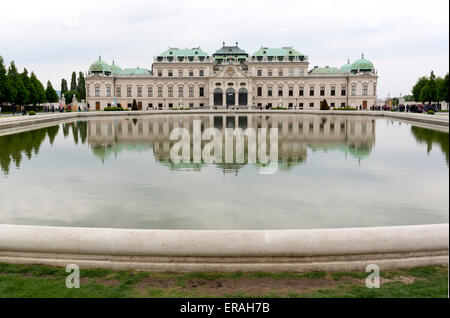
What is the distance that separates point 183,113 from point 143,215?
58.7 m

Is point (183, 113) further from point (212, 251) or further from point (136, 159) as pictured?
point (212, 251)

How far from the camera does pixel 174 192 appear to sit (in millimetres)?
11906

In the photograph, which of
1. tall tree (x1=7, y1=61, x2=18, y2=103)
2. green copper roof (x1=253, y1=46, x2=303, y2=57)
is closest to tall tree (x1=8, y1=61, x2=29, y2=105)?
tall tree (x1=7, y1=61, x2=18, y2=103)

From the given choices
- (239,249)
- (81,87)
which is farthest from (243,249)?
(81,87)

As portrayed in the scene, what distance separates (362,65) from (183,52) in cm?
4234

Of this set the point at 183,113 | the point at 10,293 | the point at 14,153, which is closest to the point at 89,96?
the point at 183,113

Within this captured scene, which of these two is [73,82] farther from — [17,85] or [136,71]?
[17,85]

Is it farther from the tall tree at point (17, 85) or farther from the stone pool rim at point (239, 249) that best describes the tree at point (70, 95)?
the stone pool rim at point (239, 249)

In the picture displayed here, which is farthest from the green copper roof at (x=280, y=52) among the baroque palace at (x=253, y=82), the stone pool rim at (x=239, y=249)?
the stone pool rim at (x=239, y=249)

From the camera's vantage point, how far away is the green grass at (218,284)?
16.7 feet

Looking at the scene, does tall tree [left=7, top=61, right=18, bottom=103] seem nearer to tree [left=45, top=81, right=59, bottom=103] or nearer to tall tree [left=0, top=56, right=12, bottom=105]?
tall tree [left=0, top=56, right=12, bottom=105]

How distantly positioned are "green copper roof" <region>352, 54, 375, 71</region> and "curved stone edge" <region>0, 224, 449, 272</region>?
98504 mm
